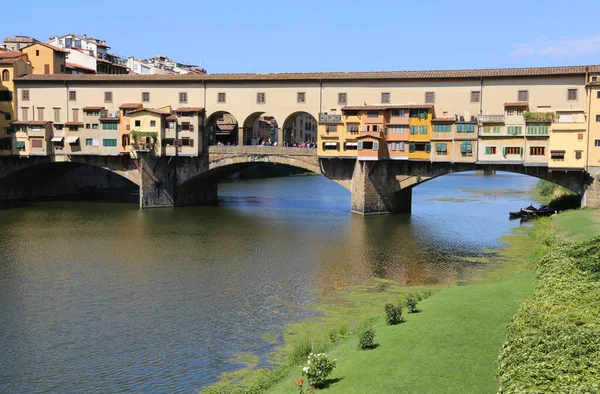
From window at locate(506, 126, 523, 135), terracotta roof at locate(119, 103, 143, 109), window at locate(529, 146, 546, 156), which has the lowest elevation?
window at locate(529, 146, 546, 156)

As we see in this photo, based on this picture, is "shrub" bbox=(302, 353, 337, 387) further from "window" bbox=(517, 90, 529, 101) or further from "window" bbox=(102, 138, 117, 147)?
"window" bbox=(102, 138, 117, 147)

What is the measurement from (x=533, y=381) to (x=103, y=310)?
752 inches

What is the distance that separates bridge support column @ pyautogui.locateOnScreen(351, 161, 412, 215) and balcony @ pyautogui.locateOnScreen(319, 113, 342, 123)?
4.39m

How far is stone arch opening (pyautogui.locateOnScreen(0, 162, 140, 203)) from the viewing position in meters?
70.4

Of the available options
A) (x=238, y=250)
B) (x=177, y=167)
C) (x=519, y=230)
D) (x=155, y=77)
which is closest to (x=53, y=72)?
(x=155, y=77)

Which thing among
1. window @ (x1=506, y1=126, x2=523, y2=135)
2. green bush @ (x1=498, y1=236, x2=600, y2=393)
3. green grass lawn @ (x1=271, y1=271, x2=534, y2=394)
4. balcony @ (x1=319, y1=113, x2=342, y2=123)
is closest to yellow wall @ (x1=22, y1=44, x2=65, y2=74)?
balcony @ (x1=319, y1=113, x2=342, y2=123)

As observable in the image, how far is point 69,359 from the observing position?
2175 cm

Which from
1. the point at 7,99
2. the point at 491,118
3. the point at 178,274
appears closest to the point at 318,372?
→ the point at 178,274

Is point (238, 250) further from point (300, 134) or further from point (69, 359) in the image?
point (300, 134)

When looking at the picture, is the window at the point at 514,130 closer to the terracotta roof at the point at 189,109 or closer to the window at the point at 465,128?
the window at the point at 465,128

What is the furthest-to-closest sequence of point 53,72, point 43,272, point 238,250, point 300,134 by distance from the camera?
point 300,134 → point 53,72 → point 238,250 → point 43,272

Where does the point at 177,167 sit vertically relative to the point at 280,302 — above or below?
above

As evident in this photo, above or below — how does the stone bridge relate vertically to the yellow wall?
below

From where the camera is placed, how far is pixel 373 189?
2320 inches
